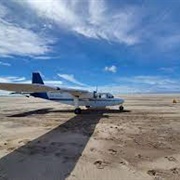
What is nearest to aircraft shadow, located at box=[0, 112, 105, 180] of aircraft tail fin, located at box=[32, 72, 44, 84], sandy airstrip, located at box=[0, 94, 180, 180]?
sandy airstrip, located at box=[0, 94, 180, 180]

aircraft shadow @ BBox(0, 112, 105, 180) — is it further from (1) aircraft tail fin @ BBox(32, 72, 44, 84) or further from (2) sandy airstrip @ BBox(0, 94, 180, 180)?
(1) aircraft tail fin @ BBox(32, 72, 44, 84)

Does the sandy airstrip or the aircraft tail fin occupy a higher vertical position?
the aircraft tail fin

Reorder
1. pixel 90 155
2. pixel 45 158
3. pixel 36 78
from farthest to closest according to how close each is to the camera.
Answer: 1. pixel 36 78
2. pixel 90 155
3. pixel 45 158

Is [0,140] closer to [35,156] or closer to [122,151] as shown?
[35,156]

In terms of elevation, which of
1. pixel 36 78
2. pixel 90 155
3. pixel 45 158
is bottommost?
pixel 45 158

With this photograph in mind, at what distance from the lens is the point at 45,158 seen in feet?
30.3

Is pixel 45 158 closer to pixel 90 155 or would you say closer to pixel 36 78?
pixel 90 155

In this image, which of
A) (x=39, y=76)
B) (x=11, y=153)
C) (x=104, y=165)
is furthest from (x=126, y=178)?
(x=39, y=76)

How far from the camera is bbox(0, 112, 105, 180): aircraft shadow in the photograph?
24.7ft

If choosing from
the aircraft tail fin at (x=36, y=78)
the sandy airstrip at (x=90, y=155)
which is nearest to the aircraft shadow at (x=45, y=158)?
the sandy airstrip at (x=90, y=155)

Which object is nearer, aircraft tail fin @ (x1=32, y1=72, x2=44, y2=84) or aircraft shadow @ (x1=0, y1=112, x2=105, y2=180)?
aircraft shadow @ (x1=0, y1=112, x2=105, y2=180)

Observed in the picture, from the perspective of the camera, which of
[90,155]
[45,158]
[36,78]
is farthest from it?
[36,78]

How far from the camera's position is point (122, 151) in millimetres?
10227

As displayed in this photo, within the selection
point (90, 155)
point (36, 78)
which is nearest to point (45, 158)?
point (90, 155)
